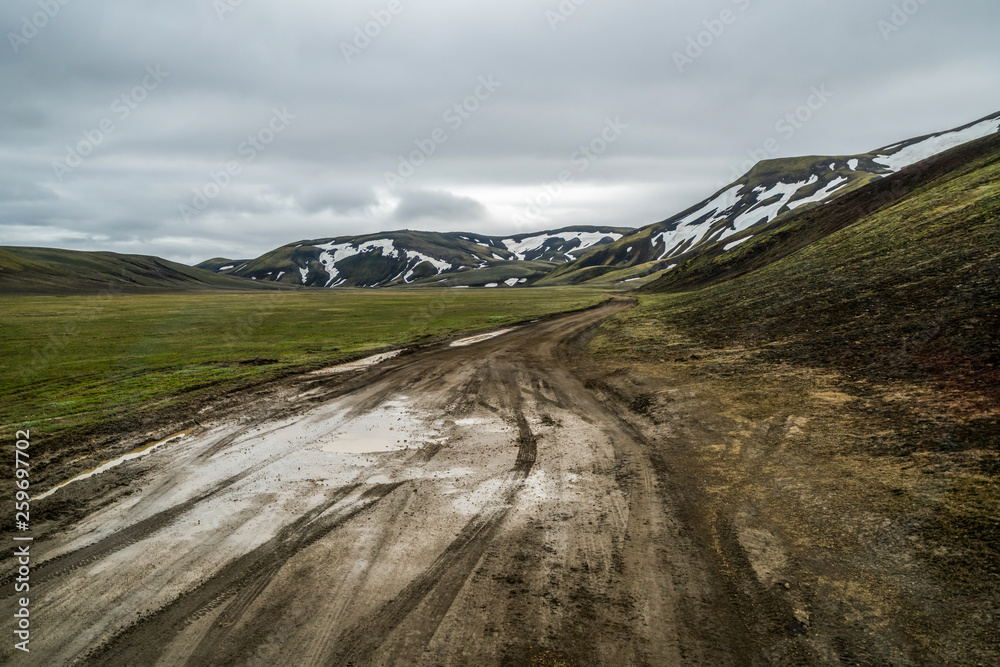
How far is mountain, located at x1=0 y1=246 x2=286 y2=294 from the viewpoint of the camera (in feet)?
387

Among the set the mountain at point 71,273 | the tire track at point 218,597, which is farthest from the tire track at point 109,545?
the mountain at point 71,273

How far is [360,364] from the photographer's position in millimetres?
23141

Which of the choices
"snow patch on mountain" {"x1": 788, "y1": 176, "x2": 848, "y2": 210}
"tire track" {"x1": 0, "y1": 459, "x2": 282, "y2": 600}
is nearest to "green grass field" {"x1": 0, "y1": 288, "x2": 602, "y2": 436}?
"tire track" {"x1": 0, "y1": 459, "x2": 282, "y2": 600}

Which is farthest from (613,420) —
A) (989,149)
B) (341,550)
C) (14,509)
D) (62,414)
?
(989,149)

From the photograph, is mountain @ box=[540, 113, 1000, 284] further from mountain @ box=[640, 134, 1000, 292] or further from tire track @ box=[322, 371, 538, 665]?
tire track @ box=[322, 371, 538, 665]

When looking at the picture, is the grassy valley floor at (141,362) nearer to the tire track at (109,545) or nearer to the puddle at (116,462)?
the puddle at (116,462)

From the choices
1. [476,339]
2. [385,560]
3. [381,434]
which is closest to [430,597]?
[385,560]

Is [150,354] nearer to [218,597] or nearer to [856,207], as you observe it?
[218,597]

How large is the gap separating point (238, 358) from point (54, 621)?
2084cm

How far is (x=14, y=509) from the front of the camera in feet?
27.8

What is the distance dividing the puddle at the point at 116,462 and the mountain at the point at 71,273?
13464 centimetres

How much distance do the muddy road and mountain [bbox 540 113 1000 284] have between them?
125 m

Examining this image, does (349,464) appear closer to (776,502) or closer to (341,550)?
(341,550)

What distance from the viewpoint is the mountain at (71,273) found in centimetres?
11806
